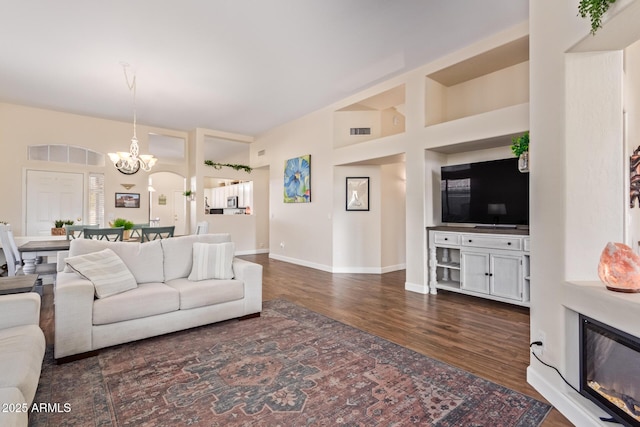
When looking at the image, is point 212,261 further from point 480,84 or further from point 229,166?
point 229,166

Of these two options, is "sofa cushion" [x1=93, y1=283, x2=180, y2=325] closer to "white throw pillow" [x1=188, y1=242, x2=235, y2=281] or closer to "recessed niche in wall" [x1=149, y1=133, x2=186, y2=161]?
"white throw pillow" [x1=188, y1=242, x2=235, y2=281]

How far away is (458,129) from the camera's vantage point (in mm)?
4023

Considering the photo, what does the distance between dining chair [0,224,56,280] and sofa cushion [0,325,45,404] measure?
2.49 meters

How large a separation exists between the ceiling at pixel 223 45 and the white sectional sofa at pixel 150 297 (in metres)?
2.34

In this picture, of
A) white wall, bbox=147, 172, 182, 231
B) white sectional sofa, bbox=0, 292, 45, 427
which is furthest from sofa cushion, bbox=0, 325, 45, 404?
white wall, bbox=147, 172, 182, 231

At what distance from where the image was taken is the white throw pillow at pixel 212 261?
3.31 metres

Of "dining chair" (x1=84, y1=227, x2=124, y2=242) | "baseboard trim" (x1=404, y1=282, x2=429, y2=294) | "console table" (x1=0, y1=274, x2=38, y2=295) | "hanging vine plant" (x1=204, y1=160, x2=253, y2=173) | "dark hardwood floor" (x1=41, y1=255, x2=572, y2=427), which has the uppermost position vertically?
"hanging vine plant" (x1=204, y1=160, x2=253, y2=173)

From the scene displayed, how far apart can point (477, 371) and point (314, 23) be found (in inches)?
141

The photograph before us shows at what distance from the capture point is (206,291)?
3.06 m

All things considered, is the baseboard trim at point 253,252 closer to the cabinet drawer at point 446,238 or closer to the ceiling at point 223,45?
the ceiling at point 223,45

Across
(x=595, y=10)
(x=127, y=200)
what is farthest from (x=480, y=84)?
(x=127, y=200)

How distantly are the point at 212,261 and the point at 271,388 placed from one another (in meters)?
1.72

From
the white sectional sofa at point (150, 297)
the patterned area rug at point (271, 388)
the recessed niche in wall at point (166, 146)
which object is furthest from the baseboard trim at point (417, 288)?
the recessed niche in wall at point (166, 146)

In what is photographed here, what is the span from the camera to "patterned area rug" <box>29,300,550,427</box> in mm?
1729
